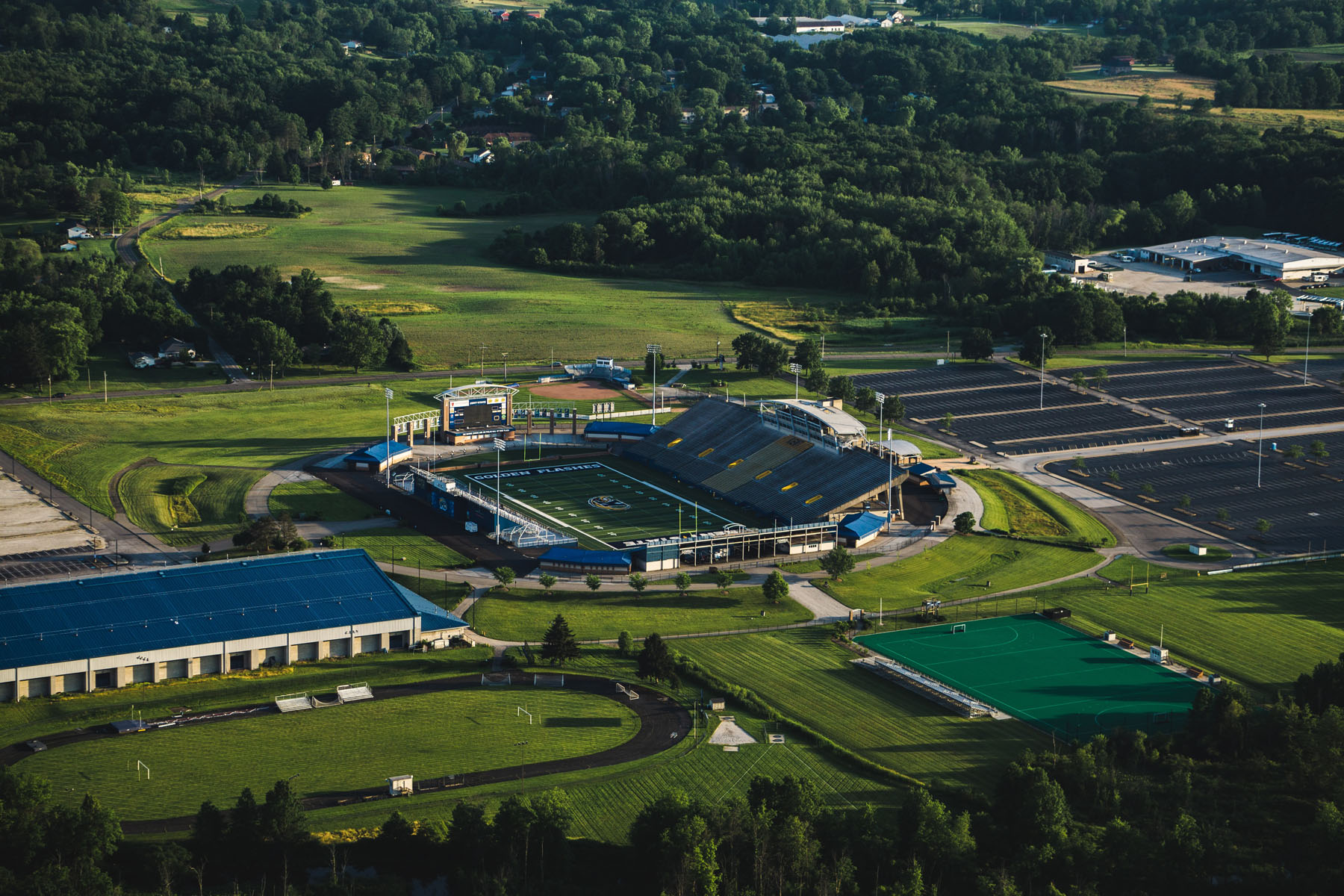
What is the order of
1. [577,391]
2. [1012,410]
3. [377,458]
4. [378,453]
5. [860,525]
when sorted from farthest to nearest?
[577,391] < [1012,410] < [378,453] < [377,458] < [860,525]

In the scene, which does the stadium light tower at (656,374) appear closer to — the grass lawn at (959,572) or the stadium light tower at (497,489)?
the stadium light tower at (497,489)

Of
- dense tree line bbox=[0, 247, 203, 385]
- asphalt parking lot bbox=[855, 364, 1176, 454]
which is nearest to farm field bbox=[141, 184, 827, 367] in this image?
dense tree line bbox=[0, 247, 203, 385]

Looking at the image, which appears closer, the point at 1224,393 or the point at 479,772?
the point at 479,772

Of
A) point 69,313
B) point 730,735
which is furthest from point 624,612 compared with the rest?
point 69,313

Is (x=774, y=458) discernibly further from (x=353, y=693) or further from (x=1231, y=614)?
(x=353, y=693)

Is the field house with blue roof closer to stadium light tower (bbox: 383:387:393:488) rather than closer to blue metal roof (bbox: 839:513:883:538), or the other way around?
stadium light tower (bbox: 383:387:393:488)

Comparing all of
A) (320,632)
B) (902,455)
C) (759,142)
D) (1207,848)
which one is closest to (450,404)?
(902,455)
